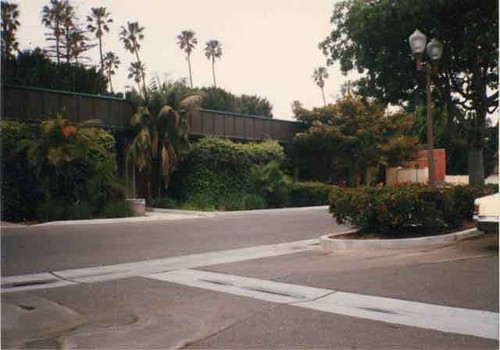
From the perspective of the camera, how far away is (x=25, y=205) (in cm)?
1791

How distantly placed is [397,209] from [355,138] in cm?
1823

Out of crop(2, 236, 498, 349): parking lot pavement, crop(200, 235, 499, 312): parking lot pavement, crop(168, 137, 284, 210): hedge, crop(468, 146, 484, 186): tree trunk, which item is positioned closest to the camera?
crop(2, 236, 498, 349): parking lot pavement

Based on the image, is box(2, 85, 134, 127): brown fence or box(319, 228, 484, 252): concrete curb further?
box(2, 85, 134, 127): brown fence

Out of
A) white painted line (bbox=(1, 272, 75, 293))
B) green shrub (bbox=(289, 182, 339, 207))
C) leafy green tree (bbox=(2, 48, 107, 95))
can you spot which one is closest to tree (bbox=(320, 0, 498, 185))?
green shrub (bbox=(289, 182, 339, 207))

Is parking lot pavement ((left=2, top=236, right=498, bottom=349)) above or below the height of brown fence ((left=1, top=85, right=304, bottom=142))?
below

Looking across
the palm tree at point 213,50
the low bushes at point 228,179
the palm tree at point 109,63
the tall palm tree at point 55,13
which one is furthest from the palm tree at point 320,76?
the tall palm tree at point 55,13

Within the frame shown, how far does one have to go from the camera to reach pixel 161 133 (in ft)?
76.4

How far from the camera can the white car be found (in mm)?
9086

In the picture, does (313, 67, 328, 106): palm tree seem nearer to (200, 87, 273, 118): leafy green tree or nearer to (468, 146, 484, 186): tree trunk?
(200, 87, 273, 118): leafy green tree

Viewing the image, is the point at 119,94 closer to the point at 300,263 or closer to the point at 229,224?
the point at 229,224

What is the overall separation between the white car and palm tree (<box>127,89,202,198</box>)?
15.5 metres

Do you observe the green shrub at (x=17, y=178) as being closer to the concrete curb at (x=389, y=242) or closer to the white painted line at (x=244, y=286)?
the white painted line at (x=244, y=286)

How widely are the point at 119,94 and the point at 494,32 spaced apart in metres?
26.6

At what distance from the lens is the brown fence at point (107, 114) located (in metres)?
19.8
